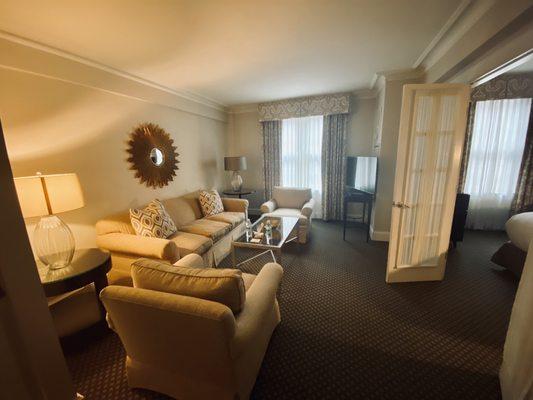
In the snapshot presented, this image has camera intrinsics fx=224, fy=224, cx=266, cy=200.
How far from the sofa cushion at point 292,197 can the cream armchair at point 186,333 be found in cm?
300

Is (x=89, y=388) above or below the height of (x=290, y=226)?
below

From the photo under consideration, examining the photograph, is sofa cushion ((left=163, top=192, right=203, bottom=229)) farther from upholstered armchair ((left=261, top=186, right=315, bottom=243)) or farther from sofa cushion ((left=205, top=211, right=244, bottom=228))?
upholstered armchair ((left=261, top=186, right=315, bottom=243))

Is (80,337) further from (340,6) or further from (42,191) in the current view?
(340,6)

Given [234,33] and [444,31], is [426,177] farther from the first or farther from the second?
[234,33]

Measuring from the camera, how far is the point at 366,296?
2.27 m

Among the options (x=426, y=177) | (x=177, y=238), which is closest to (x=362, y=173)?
(x=426, y=177)

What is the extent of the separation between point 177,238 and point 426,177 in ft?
9.31

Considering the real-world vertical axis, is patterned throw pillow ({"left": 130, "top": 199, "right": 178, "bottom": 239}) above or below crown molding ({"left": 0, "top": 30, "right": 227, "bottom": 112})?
below

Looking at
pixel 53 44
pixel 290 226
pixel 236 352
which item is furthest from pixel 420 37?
pixel 53 44

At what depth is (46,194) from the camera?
1.70m

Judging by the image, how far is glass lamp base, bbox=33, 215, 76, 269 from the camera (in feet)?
5.79

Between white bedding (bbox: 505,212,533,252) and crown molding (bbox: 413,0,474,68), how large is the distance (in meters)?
2.14

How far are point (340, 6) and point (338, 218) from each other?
11.9 feet

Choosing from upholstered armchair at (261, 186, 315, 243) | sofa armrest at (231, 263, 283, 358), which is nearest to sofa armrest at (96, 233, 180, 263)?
sofa armrest at (231, 263, 283, 358)
